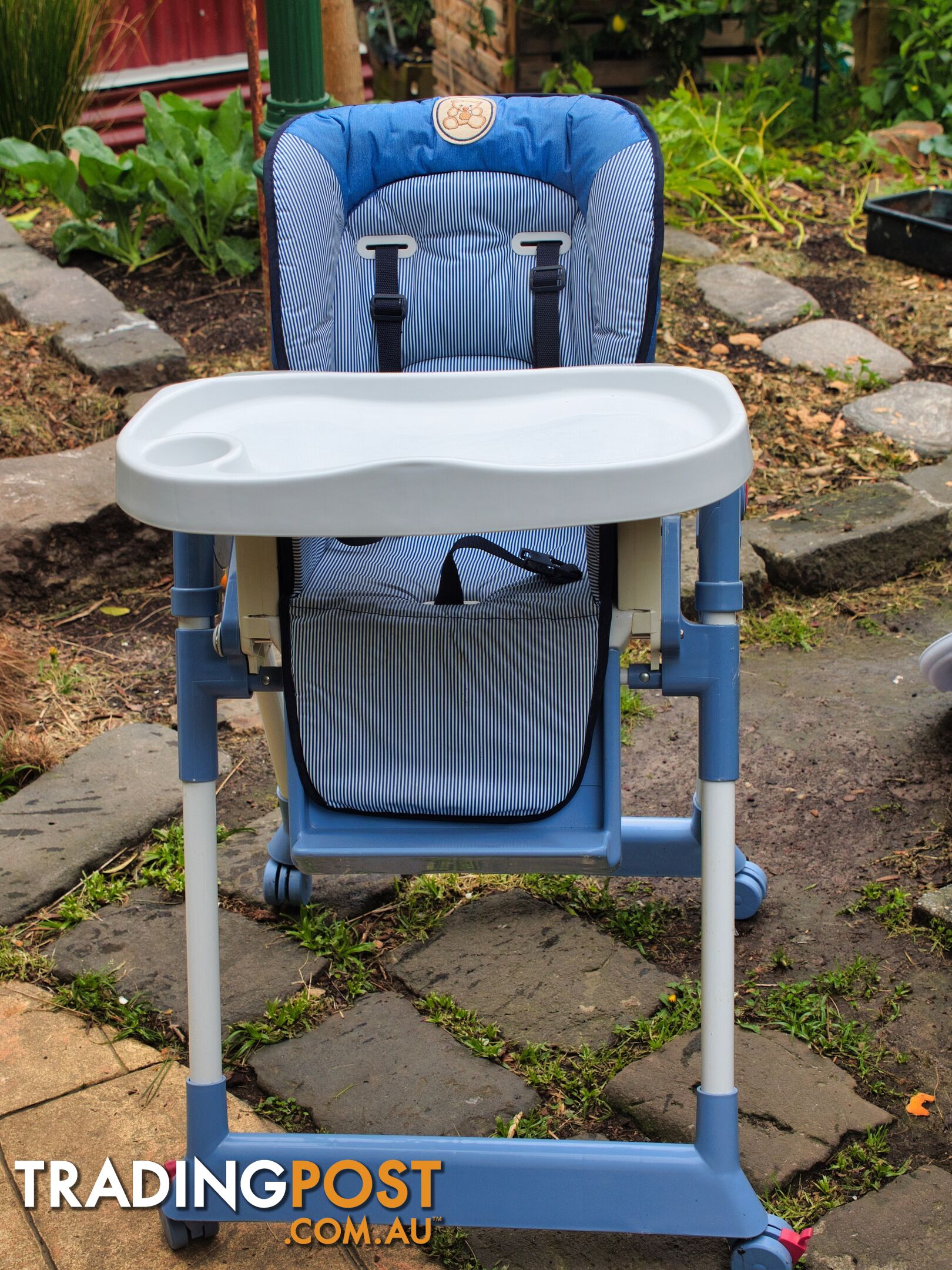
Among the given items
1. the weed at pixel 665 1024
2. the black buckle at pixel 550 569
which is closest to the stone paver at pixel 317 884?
the weed at pixel 665 1024

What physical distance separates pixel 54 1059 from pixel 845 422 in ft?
9.82

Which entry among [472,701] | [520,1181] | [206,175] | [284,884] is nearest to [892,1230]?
[520,1181]

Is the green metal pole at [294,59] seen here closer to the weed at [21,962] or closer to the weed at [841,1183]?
the weed at [21,962]

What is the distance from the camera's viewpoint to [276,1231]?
163 cm

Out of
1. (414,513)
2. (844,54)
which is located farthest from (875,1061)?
(844,54)

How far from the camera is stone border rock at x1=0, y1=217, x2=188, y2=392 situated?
12.7 feet

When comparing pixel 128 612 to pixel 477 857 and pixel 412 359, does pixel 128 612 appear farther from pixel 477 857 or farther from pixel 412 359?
pixel 477 857

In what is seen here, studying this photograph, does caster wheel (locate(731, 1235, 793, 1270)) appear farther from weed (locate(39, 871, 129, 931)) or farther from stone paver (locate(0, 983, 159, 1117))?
weed (locate(39, 871, 129, 931))

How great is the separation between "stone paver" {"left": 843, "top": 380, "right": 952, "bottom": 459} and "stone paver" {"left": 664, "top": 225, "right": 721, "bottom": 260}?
1090mm

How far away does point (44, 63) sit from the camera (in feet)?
17.4

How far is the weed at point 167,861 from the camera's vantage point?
2.27m

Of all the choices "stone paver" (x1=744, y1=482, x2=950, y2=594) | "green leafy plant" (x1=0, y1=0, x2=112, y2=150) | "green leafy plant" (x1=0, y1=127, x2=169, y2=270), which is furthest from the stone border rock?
"stone paver" (x1=744, y1=482, x2=950, y2=594)

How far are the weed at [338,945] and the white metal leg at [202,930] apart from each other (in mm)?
510

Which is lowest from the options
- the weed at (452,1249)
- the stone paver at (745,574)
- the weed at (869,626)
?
the weed at (452,1249)
